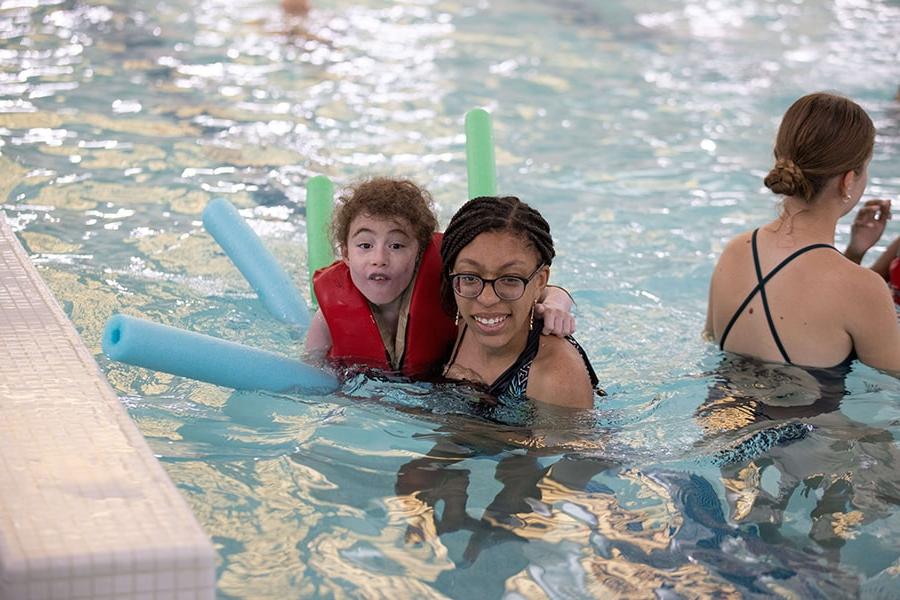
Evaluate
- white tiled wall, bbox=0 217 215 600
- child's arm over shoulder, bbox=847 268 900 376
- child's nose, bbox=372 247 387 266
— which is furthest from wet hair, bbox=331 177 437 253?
child's arm over shoulder, bbox=847 268 900 376

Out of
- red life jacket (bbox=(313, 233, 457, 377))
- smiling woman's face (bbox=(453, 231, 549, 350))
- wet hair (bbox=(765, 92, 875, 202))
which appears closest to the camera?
smiling woman's face (bbox=(453, 231, 549, 350))

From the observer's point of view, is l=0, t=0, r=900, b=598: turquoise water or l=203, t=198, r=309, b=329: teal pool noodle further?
l=203, t=198, r=309, b=329: teal pool noodle

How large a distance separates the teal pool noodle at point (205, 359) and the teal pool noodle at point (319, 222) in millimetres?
849

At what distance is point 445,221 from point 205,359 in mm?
3182

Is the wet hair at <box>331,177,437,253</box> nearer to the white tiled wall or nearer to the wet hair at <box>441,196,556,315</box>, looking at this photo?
the wet hair at <box>441,196,556,315</box>

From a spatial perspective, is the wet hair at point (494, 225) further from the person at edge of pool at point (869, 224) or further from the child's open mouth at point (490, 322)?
the person at edge of pool at point (869, 224)

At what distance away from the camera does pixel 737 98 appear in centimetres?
906

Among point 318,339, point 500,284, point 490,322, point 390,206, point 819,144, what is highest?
point 819,144

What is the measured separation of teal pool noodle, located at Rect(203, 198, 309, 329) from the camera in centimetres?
441

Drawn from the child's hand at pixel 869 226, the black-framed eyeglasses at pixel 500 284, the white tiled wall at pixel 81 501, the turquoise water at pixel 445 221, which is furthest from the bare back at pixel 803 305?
the white tiled wall at pixel 81 501

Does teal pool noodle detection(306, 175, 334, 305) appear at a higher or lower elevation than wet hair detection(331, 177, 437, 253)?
lower

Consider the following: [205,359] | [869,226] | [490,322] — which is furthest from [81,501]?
[869,226]

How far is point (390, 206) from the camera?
11.7 ft

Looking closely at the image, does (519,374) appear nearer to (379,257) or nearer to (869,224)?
(379,257)
